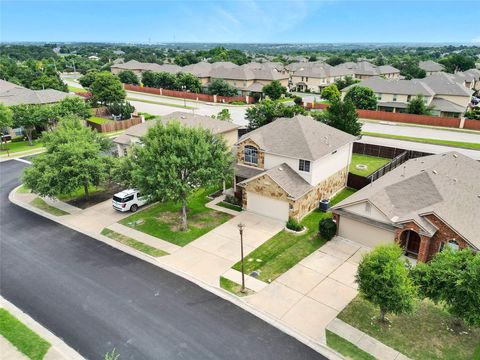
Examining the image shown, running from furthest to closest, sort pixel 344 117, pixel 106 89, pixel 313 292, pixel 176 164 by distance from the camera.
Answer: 1. pixel 106 89
2. pixel 344 117
3. pixel 176 164
4. pixel 313 292

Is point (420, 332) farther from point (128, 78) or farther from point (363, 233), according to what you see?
point (128, 78)

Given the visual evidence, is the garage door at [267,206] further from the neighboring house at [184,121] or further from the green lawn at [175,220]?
the neighboring house at [184,121]

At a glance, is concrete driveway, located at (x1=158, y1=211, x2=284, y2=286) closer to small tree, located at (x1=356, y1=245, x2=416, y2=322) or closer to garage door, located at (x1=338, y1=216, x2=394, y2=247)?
garage door, located at (x1=338, y1=216, x2=394, y2=247)

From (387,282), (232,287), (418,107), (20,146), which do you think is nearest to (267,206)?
(232,287)

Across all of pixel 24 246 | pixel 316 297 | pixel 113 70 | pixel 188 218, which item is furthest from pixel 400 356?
pixel 113 70

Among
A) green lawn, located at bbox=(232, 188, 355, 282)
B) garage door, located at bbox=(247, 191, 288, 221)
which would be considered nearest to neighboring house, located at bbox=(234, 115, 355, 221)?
garage door, located at bbox=(247, 191, 288, 221)
